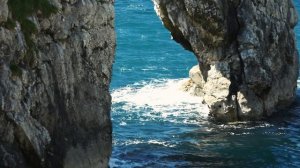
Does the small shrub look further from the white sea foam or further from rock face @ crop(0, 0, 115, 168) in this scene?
the white sea foam

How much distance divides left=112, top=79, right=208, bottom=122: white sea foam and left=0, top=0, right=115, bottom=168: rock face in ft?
74.3

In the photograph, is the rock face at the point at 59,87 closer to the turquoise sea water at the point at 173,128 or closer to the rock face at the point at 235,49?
the turquoise sea water at the point at 173,128

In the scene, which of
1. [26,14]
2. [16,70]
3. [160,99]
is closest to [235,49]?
[160,99]

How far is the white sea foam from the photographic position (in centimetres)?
6088

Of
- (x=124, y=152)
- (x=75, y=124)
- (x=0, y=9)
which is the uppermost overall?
(x=0, y=9)

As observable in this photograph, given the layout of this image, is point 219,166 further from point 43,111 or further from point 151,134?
point 43,111

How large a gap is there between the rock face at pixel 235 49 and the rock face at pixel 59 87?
1846 cm

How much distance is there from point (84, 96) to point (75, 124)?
196 cm

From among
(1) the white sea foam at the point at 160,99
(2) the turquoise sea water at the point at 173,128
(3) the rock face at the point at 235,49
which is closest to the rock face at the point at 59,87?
(2) the turquoise sea water at the point at 173,128

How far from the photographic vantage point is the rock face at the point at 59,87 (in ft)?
91.6

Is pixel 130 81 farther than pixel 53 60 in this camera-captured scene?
Yes

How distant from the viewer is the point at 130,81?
230 ft

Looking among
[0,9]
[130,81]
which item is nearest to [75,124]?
[0,9]

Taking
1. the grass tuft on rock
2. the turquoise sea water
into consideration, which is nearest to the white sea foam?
the turquoise sea water
